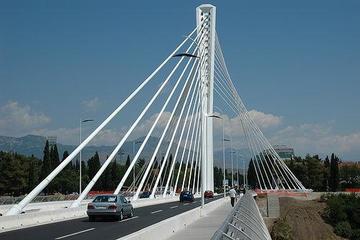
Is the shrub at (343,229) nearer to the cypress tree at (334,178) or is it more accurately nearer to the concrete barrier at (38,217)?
the concrete barrier at (38,217)

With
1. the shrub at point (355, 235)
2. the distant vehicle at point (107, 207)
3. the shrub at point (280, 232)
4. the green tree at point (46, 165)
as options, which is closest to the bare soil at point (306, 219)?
the shrub at point (355, 235)

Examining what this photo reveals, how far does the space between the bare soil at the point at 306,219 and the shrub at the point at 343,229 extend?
2.33 ft

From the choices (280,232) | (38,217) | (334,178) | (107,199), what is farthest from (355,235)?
(334,178)

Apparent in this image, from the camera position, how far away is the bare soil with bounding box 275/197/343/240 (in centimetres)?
6166

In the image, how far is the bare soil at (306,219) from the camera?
202 feet

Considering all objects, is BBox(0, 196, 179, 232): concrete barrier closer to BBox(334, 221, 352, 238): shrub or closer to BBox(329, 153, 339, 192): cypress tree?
BBox(334, 221, 352, 238): shrub

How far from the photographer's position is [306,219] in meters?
68.4

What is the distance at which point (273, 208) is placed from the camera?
47.6 metres

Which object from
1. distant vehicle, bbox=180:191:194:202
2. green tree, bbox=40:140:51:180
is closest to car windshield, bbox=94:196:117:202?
distant vehicle, bbox=180:191:194:202

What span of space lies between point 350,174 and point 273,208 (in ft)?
366

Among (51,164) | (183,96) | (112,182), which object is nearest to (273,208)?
(183,96)

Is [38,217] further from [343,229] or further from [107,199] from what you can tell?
[343,229]

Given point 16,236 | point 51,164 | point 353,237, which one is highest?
point 51,164

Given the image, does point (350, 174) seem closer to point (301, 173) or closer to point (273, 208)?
point (301, 173)
